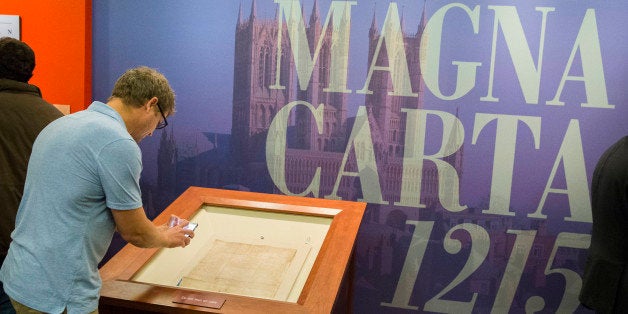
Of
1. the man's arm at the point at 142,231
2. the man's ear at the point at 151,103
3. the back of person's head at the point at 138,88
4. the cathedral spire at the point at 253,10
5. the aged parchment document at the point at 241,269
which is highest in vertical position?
the cathedral spire at the point at 253,10

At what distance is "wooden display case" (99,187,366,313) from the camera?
2170 millimetres

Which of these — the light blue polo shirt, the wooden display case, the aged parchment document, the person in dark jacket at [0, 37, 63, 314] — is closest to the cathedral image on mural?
the wooden display case

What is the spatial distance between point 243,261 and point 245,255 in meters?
0.07

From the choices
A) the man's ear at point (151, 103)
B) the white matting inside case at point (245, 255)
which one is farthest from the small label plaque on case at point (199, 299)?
the man's ear at point (151, 103)

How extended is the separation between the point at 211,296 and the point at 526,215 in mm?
2290

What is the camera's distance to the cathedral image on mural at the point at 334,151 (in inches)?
150

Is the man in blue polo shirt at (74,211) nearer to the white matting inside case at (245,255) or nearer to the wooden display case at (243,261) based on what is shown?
the wooden display case at (243,261)

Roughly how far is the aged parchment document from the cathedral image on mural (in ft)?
4.00

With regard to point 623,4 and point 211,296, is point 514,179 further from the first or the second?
point 211,296

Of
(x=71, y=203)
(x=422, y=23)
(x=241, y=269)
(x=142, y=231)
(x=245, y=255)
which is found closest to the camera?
(x=71, y=203)

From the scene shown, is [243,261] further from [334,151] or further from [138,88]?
[334,151]

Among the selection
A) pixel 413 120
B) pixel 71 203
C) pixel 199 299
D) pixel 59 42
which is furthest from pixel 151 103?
pixel 59 42

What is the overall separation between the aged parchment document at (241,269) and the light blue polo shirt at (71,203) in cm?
48

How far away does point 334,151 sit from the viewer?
154 inches
